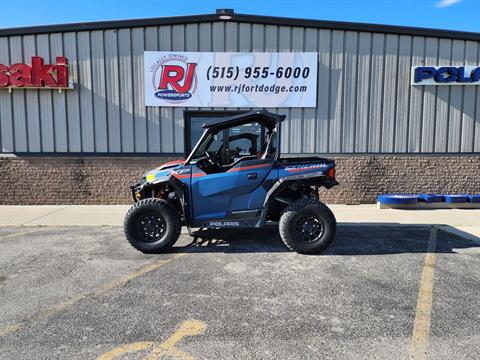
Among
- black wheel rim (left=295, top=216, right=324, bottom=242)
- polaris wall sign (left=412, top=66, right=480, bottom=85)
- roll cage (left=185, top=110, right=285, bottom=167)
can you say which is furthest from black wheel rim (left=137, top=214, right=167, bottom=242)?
polaris wall sign (left=412, top=66, right=480, bottom=85)

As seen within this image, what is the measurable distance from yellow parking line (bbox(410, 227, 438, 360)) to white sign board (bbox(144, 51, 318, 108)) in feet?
18.6

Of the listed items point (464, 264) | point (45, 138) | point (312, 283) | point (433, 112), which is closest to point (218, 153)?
point (312, 283)

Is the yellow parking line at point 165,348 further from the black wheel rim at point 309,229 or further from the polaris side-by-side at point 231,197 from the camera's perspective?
the black wheel rim at point 309,229

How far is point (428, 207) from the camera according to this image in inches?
357

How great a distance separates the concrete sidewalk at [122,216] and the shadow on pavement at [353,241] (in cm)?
54

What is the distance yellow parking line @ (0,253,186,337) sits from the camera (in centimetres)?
318

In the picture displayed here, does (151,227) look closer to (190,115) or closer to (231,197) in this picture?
(231,197)

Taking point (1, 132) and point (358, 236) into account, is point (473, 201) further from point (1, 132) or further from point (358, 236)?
point (1, 132)

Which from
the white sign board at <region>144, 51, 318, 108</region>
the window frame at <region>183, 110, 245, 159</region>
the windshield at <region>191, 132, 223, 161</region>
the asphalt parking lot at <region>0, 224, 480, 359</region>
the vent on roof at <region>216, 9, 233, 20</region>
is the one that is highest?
the vent on roof at <region>216, 9, 233, 20</region>

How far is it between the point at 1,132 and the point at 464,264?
10.8m

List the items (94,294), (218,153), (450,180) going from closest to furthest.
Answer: (94,294) < (218,153) < (450,180)

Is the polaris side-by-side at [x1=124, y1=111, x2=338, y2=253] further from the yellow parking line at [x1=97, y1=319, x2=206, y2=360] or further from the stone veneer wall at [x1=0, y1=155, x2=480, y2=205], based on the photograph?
the stone veneer wall at [x1=0, y1=155, x2=480, y2=205]

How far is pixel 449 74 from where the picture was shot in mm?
9391

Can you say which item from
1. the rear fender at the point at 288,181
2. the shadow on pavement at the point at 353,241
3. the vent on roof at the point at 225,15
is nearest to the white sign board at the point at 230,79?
the vent on roof at the point at 225,15
